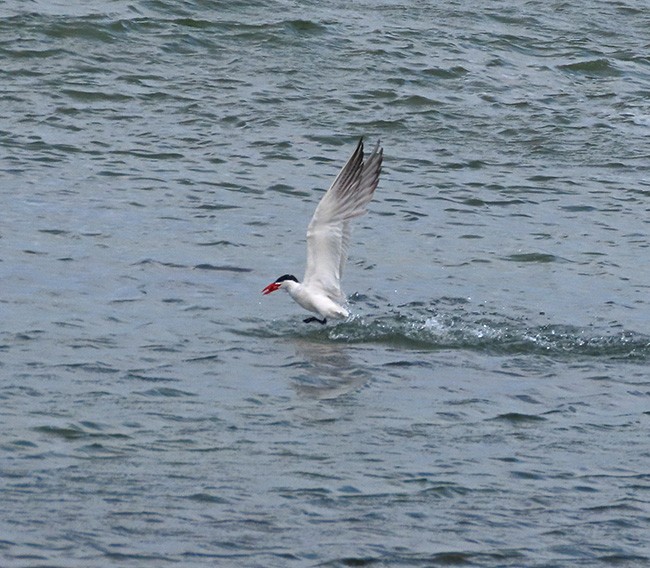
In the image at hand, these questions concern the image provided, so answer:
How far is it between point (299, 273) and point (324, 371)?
245cm

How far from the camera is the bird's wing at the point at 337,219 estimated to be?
36.4 ft

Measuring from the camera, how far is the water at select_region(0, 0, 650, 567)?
762 centimetres

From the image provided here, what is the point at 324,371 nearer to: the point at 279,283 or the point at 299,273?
the point at 279,283

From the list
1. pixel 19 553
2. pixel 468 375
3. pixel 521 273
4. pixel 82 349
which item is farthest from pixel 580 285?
pixel 19 553

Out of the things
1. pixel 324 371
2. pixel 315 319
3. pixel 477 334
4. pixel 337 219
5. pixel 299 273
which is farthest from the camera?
pixel 299 273

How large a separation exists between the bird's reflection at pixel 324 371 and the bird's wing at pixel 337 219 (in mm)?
549

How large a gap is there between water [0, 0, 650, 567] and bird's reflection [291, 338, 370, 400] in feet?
0.09

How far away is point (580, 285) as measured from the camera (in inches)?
487

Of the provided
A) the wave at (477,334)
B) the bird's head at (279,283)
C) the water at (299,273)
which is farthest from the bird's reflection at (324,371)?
the bird's head at (279,283)

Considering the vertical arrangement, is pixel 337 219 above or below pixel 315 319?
above

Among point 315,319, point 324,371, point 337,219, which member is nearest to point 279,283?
point 315,319

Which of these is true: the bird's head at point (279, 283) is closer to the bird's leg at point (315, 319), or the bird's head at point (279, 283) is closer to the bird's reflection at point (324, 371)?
the bird's leg at point (315, 319)

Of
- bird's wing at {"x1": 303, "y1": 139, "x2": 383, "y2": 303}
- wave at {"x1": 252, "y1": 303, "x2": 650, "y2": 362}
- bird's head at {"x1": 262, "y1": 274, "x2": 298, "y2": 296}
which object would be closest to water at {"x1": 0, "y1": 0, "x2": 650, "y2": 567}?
wave at {"x1": 252, "y1": 303, "x2": 650, "y2": 362}

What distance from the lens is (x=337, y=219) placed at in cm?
1115
